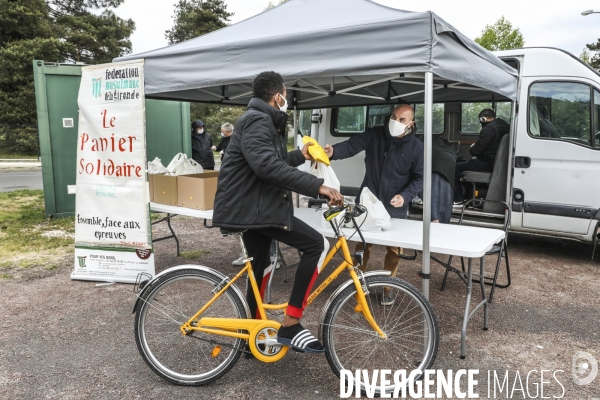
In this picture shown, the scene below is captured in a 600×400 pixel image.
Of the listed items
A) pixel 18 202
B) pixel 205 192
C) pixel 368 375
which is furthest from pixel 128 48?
pixel 368 375

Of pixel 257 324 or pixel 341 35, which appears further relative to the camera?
pixel 341 35

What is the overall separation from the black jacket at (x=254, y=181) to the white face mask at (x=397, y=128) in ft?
4.94

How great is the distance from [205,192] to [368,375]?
2443 mm

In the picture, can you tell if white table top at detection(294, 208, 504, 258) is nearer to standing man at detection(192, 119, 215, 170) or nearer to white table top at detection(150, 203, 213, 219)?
white table top at detection(150, 203, 213, 219)

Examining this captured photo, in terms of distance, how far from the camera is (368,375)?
300 centimetres

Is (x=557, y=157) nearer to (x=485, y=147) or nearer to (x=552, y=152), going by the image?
→ (x=552, y=152)

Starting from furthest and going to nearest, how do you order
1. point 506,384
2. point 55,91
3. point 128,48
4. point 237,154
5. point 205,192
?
point 128,48
point 55,91
point 205,192
point 506,384
point 237,154

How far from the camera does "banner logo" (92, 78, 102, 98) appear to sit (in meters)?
4.67

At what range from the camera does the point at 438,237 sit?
11.9 ft

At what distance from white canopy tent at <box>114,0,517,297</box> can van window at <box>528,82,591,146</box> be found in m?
1.27

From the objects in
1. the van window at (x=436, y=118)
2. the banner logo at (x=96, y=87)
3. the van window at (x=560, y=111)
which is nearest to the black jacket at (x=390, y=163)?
the banner logo at (x=96, y=87)

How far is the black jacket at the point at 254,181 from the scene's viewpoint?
2.70m

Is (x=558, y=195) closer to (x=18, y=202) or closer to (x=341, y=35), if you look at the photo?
(x=341, y=35)

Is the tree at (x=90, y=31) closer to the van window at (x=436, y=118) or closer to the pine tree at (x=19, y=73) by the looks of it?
the pine tree at (x=19, y=73)
